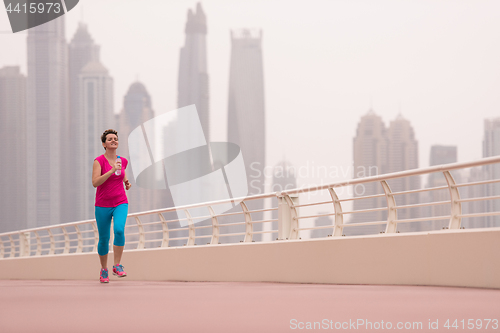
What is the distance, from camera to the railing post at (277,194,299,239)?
8.05 metres

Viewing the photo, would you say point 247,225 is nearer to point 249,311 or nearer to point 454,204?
point 454,204

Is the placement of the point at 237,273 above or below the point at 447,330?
below

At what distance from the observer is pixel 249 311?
3.60 meters

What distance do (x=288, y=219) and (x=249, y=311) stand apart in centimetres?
453

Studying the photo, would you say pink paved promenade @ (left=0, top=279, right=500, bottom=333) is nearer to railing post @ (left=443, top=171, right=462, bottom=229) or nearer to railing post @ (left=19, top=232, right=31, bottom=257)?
railing post @ (left=443, top=171, right=462, bottom=229)

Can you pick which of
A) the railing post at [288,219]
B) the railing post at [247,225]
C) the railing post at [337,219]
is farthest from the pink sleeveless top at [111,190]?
the railing post at [337,219]

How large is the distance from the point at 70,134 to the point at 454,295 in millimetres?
203378

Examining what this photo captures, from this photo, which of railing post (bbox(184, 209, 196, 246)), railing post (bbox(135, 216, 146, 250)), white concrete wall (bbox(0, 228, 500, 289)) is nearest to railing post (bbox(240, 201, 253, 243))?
white concrete wall (bbox(0, 228, 500, 289))

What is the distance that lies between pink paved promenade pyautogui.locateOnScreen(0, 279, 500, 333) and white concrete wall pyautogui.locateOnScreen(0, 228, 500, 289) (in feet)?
1.33

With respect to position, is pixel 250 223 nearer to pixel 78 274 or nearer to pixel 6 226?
pixel 78 274

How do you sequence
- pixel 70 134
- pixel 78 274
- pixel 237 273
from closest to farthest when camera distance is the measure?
pixel 237 273
pixel 78 274
pixel 70 134

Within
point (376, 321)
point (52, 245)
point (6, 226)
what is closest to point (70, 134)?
point (6, 226)

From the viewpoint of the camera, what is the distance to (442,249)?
18.1ft

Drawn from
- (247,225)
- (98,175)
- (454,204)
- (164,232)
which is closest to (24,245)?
(164,232)
